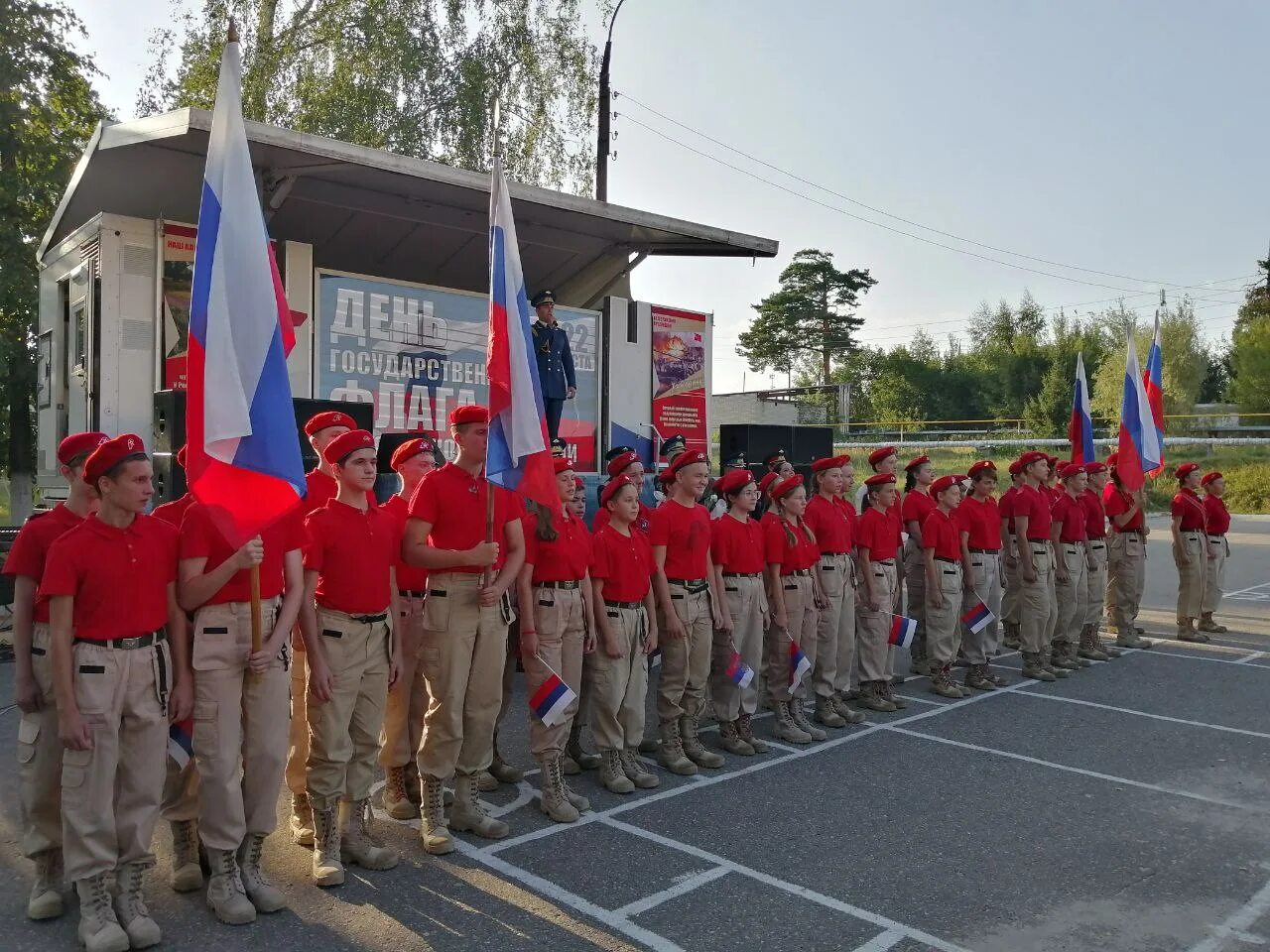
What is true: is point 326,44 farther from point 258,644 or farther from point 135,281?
point 258,644

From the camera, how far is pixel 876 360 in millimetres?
70062

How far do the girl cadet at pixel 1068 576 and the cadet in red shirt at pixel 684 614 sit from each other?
455 centimetres

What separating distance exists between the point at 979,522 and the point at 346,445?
5848 millimetres

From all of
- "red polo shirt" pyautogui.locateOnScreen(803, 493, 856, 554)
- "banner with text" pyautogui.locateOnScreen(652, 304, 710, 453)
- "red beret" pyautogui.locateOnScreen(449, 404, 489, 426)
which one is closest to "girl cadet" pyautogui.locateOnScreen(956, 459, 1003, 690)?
"red polo shirt" pyautogui.locateOnScreen(803, 493, 856, 554)

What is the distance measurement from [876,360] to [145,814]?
228ft

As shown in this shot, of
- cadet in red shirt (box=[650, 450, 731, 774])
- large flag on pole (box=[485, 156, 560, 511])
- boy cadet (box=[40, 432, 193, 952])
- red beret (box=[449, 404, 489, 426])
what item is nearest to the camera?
boy cadet (box=[40, 432, 193, 952])

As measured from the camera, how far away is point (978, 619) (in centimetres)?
816

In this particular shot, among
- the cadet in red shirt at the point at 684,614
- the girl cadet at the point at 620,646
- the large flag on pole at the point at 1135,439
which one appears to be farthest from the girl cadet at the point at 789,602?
the large flag on pole at the point at 1135,439

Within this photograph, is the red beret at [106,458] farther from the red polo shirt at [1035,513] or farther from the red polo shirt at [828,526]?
the red polo shirt at [1035,513]

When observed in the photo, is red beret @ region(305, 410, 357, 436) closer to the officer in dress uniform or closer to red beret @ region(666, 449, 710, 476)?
red beret @ region(666, 449, 710, 476)

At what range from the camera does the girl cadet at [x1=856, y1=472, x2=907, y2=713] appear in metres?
7.46

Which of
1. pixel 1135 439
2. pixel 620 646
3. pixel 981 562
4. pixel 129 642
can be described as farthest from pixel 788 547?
pixel 1135 439

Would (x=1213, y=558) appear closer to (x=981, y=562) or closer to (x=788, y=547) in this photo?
(x=981, y=562)

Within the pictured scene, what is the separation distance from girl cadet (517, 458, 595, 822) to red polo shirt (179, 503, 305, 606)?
4.71ft
